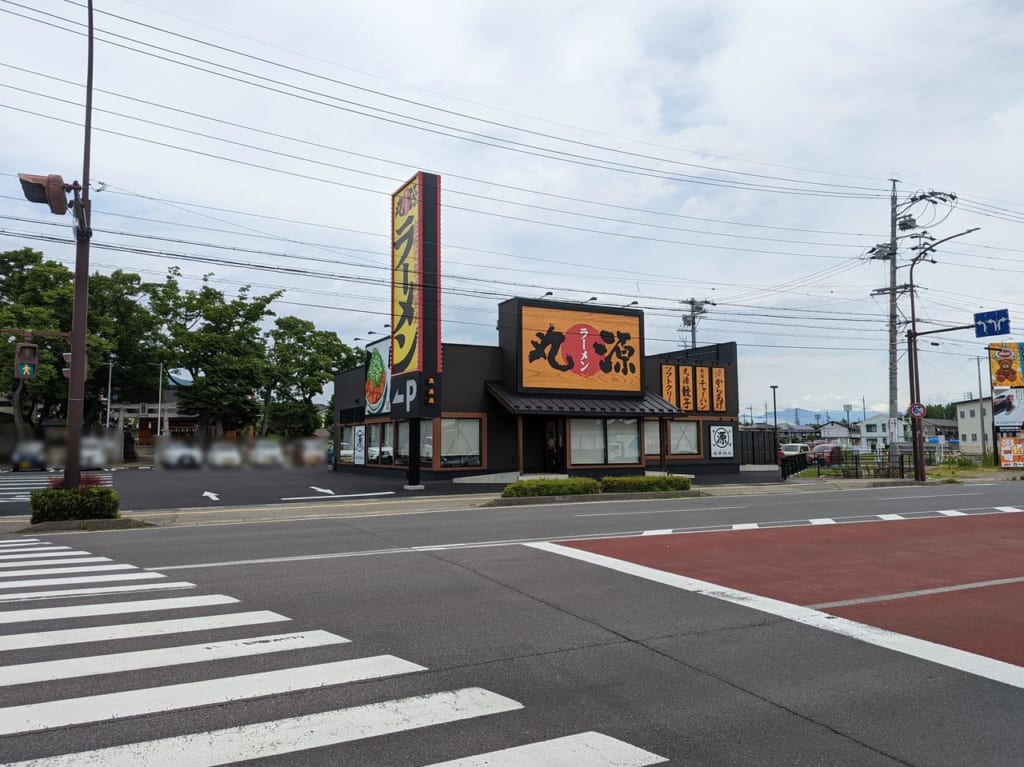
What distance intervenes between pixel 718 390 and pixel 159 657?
34582 millimetres

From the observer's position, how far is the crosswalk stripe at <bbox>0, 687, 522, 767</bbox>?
3910 millimetres

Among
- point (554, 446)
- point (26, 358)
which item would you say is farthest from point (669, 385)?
point (26, 358)

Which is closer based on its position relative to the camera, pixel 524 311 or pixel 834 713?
pixel 834 713

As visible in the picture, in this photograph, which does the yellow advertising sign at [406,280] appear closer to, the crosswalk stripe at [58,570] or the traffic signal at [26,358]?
the traffic signal at [26,358]

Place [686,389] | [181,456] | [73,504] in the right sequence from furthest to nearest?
[686,389]
[181,456]
[73,504]

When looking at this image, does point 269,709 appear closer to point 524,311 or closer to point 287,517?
point 287,517

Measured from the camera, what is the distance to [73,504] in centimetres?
1547

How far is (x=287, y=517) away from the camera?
17.7 m

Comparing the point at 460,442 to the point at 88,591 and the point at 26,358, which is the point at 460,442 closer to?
→ the point at 26,358

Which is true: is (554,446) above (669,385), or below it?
below

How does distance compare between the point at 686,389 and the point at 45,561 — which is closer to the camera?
the point at 45,561

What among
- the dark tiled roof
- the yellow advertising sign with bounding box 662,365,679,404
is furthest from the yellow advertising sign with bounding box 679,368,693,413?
the dark tiled roof

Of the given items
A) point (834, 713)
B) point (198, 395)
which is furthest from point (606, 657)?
point (198, 395)

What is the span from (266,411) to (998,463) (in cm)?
4934
